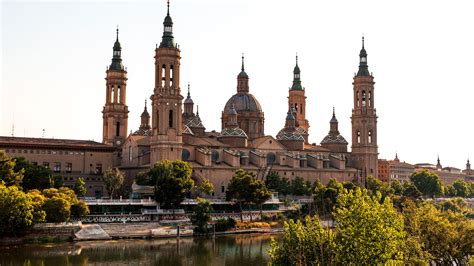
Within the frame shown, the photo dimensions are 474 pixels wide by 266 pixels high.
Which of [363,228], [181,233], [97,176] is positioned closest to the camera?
[363,228]

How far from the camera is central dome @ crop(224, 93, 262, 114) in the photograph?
387ft

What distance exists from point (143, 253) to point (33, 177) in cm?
2457

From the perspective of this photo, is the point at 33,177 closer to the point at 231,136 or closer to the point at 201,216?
the point at 201,216

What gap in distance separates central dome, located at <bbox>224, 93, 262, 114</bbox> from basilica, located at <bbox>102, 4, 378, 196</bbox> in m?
0.19

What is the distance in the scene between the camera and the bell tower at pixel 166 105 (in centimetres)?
9100

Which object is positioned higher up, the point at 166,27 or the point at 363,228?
the point at 166,27

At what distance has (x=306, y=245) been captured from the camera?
31.9 m

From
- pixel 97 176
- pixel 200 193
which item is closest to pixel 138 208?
pixel 200 193

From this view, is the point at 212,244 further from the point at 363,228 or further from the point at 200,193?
the point at 363,228

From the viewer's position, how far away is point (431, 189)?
122 m

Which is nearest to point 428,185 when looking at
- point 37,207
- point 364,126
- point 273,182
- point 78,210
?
point 364,126

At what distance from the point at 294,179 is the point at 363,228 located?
76.1m

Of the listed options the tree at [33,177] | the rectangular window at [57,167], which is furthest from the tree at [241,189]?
the rectangular window at [57,167]

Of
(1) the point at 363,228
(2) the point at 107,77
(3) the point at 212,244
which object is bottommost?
(3) the point at 212,244
